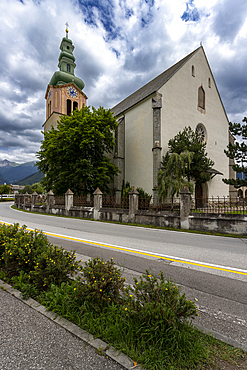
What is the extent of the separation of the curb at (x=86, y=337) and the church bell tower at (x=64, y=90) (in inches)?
1377

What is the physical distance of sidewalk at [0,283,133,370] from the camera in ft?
6.13

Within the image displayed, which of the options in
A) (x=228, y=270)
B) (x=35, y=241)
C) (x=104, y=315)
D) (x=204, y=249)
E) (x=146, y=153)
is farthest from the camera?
(x=146, y=153)

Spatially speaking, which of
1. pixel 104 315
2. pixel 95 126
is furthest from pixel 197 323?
pixel 95 126

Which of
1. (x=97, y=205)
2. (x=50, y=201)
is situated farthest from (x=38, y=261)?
(x=50, y=201)

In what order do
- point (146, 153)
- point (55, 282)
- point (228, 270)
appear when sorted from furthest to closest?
point (146, 153)
point (228, 270)
point (55, 282)

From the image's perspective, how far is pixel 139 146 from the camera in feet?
84.4

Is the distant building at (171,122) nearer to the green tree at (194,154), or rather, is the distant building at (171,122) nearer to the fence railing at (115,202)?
the green tree at (194,154)

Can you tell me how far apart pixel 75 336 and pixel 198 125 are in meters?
29.9

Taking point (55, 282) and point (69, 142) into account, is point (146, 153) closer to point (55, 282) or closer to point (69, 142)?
point (69, 142)

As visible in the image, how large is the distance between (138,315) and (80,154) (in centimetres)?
2138

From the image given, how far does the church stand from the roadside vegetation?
1920 cm

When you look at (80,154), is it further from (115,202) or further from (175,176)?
(175,176)

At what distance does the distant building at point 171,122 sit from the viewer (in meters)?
23.2

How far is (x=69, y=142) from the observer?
22.3 meters
